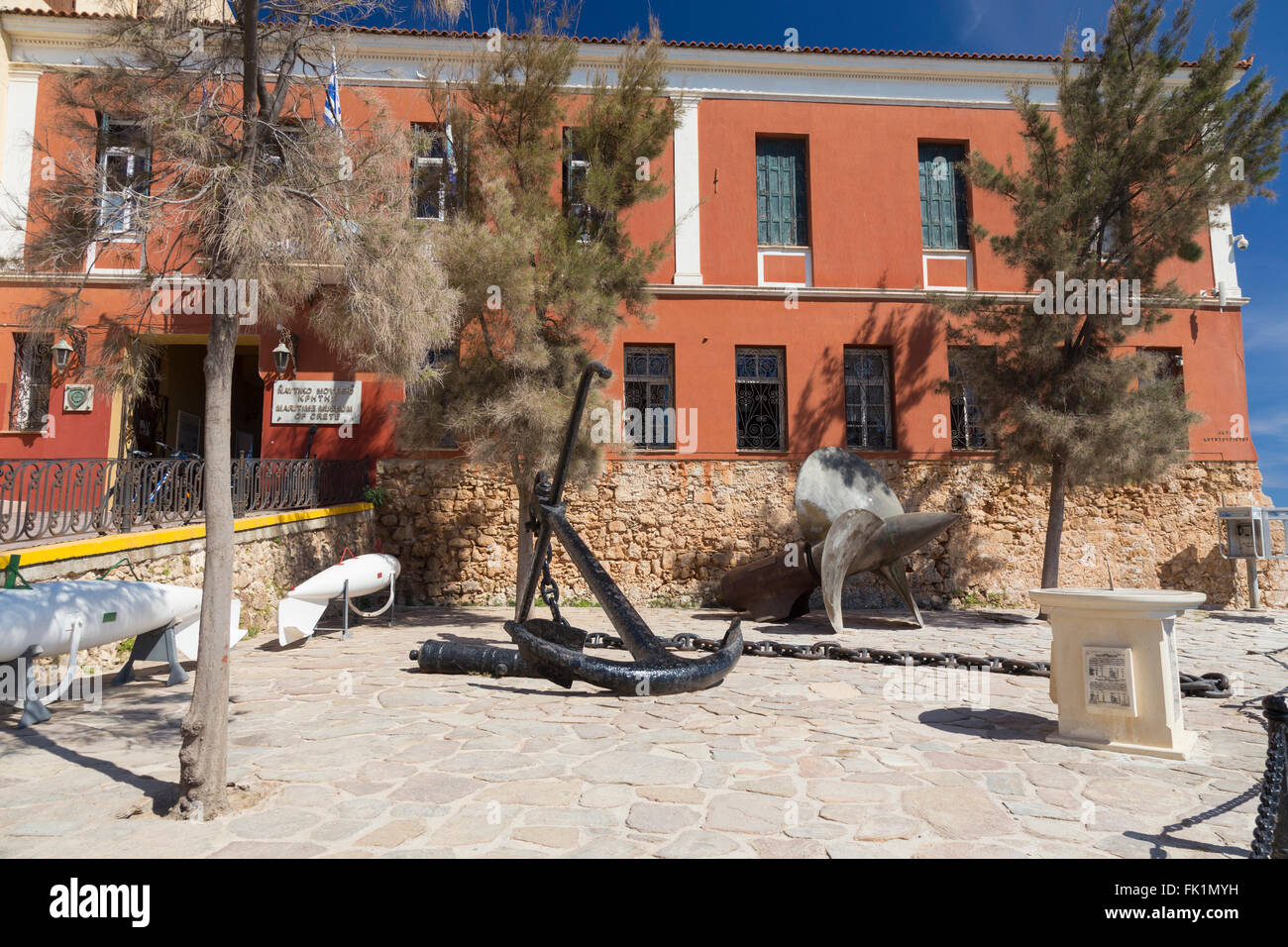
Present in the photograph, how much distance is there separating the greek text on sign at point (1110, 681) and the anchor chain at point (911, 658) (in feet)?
4.35

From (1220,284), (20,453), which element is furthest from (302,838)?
(1220,284)

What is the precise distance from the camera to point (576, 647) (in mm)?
6035

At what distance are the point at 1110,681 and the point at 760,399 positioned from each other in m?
8.44

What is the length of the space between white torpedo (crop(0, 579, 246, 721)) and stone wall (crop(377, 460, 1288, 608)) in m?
5.63

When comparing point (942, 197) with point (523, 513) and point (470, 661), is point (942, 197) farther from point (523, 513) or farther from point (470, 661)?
point (470, 661)

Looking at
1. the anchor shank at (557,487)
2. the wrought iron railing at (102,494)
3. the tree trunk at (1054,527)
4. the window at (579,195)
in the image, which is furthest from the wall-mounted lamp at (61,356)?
the tree trunk at (1054,527)

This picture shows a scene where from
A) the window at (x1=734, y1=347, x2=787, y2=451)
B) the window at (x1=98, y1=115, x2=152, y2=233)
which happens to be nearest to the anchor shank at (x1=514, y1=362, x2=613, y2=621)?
the window at (x1=98, y1=115, x2=152, y2=233)

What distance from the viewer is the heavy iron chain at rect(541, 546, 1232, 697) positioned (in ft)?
18.1

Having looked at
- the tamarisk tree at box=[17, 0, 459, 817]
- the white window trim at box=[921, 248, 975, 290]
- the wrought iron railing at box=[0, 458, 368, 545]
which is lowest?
the wrought iron railing at box=[0, 458, 368, 545]

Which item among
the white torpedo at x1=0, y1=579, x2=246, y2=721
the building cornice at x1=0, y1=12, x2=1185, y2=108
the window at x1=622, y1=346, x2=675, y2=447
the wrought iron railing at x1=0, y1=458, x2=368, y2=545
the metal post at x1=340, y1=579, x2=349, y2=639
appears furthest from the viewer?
the building cornice at x1=0, y1=12, x2=1185, y2=108

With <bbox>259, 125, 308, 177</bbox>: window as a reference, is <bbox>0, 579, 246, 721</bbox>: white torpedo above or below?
below

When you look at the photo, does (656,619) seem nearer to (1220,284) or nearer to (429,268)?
(429,268)

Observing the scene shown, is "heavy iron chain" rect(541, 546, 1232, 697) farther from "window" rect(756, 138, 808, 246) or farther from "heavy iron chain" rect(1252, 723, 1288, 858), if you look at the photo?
"window" rect(756, 138, 808, 246)

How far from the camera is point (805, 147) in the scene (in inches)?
499
